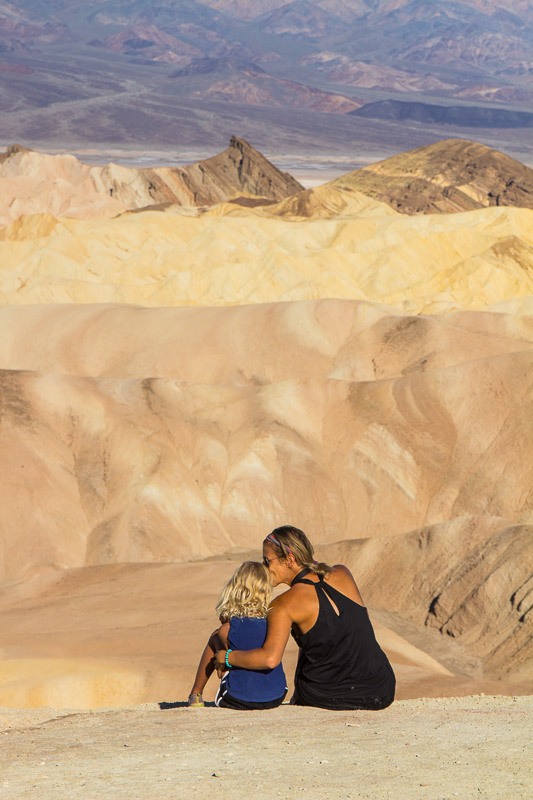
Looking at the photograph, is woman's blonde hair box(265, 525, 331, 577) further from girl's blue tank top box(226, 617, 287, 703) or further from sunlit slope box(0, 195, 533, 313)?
sunlit slope box(0, 195, 533, 313)

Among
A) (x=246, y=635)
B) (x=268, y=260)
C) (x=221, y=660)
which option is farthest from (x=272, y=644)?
(x=268, y=260)

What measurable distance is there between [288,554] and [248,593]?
0.38m

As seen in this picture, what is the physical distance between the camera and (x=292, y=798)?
195 inches

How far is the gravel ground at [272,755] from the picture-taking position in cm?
512

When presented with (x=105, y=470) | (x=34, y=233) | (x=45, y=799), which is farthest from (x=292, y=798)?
(x=34, y=233)

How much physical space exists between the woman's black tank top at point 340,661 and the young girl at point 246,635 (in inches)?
8.9

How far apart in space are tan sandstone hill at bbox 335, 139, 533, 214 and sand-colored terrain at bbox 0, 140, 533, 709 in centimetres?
3969

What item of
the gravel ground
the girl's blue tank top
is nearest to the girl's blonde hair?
the girl's blue tank top

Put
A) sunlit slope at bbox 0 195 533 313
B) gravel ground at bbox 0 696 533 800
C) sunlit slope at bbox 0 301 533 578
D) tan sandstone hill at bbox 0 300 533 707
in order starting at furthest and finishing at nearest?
1. sunlit slope at bbox 0 195 533 313
2. sunlit slope at bbox 0 301 533 578
3. tan sandstone hill at bbox 0 300 533 707
4. gravel ground at bbox 0 696 533 800

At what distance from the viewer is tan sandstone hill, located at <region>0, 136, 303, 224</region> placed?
259 feet

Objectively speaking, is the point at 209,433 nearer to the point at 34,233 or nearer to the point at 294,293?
the point at 294,293

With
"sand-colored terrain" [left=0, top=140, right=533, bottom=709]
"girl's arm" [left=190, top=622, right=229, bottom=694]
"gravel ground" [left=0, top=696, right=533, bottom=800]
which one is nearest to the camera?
"gravel ground" [left=0, top=696, right=533, bottom=800]

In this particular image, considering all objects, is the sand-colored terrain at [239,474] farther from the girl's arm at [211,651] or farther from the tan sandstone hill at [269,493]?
the girl's arm at [211,651]

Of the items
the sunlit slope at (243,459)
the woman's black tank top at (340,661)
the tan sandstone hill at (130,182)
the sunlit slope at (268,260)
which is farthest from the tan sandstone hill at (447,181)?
the woman's black tank top at (340,661)
